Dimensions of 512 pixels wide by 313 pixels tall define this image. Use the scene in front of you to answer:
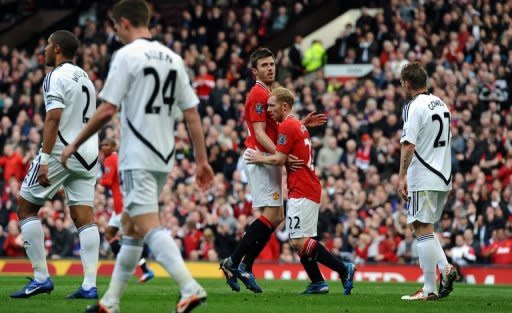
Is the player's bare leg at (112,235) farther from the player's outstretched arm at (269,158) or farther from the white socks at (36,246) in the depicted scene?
the white socks at (36,246)

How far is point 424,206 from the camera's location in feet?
42.5

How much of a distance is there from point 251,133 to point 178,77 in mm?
3968

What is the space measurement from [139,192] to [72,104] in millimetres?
2600

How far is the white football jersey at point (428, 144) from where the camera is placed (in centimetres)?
1295

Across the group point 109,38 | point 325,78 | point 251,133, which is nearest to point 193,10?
point 109,38

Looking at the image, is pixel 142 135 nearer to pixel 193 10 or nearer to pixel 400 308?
pixel 400 308

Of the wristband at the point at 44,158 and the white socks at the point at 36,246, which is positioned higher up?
the wristband at the point at 44,158

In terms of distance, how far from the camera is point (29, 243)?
12.1m

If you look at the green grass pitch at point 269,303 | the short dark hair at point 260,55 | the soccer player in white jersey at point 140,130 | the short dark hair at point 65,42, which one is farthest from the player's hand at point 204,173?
the short dark hair at point 260,55

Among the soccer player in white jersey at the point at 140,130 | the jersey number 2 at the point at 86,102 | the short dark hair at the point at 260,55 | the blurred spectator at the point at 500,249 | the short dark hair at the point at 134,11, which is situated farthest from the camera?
the blurred spectator at the point at 500,249

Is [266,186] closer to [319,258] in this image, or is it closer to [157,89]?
[319,258]

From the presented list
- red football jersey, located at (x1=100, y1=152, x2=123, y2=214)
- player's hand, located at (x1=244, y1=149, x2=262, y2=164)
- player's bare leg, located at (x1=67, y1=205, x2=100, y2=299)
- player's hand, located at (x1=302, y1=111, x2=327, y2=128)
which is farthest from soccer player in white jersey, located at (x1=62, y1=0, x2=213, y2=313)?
red football jersey, located at (x1=100, y1=152, x2=123, y2=214)

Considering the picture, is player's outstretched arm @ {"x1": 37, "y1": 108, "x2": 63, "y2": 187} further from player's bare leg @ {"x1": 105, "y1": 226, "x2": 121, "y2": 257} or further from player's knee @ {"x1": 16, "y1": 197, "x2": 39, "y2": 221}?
player's bare leg @ {"x1": 105, "y1": 226, "x2": 121, "y2": 257}

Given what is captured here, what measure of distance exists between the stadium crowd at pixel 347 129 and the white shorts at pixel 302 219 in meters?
8.95
